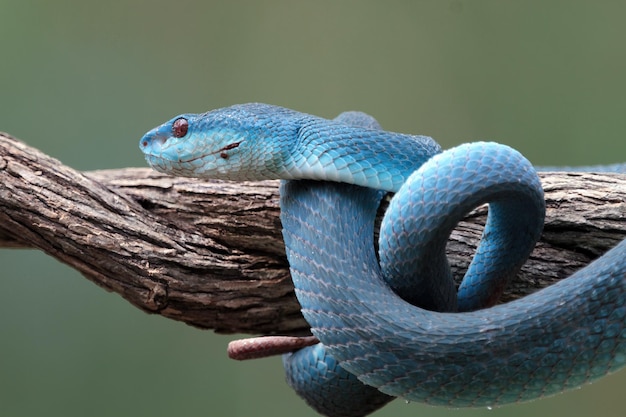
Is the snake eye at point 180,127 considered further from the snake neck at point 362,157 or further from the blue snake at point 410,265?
the snake neck at point 362,157

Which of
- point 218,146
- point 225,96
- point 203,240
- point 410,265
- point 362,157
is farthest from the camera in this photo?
point 225,96

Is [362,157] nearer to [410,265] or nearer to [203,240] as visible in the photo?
[410,265]

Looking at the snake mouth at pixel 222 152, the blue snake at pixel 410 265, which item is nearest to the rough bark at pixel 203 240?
the blue snake at pixel 410 265

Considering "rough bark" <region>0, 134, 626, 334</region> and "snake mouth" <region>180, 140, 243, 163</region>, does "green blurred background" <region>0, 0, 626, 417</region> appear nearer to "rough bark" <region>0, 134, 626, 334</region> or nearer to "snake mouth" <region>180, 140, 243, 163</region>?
"rough bark" <region>0, 134, 626, 334</region>

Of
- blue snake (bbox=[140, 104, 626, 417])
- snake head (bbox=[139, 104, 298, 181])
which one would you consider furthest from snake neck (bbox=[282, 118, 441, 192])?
snake head (bbox=[139, 104, 298, 181])

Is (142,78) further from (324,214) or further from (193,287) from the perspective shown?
(324,214)

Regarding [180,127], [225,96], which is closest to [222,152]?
[180,127]

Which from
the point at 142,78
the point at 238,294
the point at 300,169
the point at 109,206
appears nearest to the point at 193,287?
the point at 238,294
